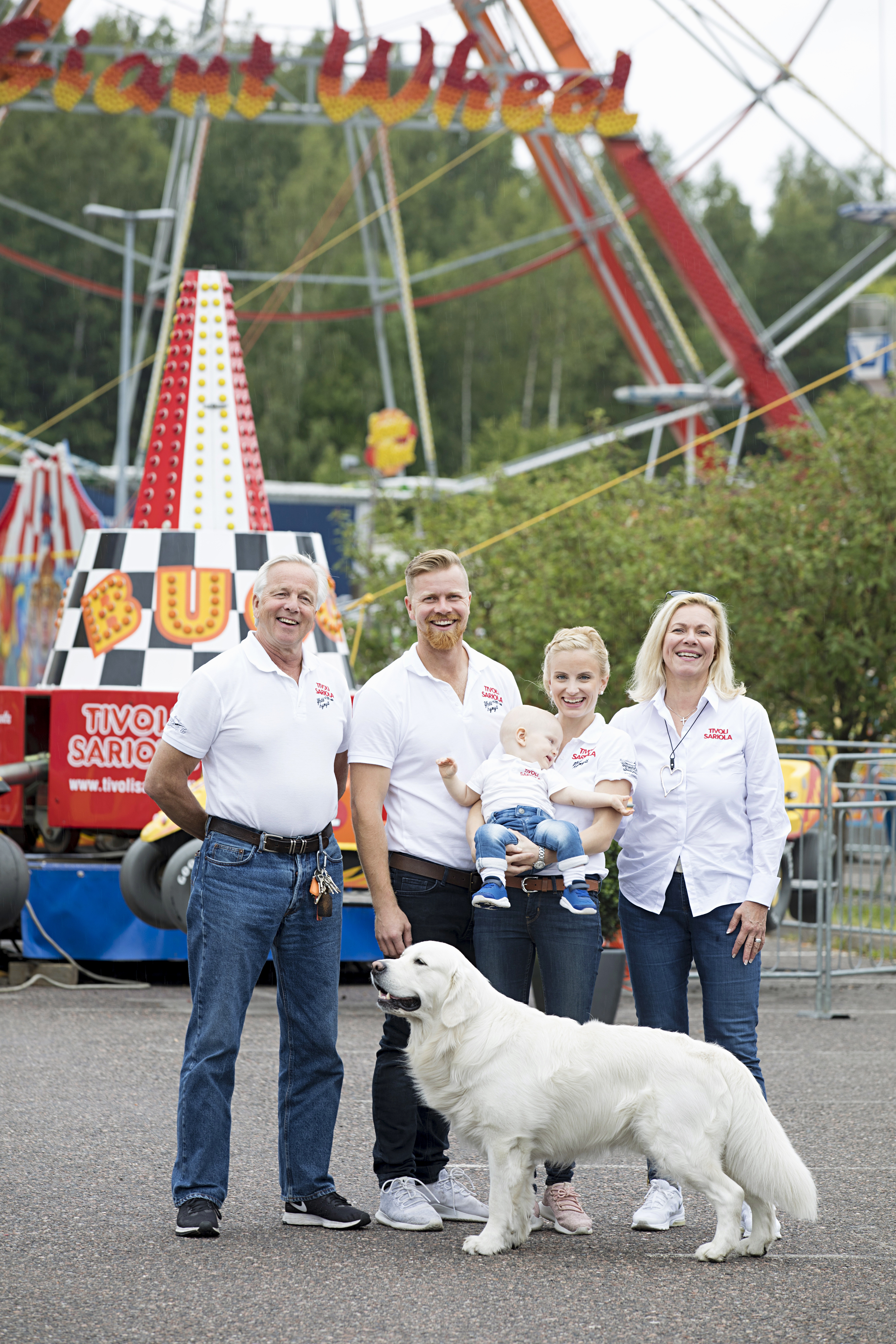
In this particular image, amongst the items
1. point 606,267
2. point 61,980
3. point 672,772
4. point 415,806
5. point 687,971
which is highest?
point 606,267

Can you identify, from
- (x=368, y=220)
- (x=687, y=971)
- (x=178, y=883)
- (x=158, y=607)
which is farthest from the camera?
(x=368, y=220)

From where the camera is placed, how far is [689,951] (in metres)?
5.05

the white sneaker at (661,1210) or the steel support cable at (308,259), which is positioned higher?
the steel support cable at (308,259)

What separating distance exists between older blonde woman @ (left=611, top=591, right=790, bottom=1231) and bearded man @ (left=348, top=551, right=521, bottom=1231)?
0.52 meters

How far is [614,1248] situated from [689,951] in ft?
3.00

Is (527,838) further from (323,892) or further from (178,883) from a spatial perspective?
(178,883)

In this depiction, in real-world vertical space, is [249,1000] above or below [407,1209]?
above

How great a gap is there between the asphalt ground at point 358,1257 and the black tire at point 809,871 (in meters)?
2.97

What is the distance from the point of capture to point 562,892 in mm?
4723

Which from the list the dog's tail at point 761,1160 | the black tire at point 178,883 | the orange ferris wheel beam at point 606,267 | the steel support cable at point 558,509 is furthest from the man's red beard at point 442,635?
the orange ferris wheel beam at point 606,267

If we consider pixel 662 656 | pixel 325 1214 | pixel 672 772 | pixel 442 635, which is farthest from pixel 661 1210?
pixel 442 635

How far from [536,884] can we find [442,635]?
0.79 m

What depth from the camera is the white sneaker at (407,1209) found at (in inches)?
188

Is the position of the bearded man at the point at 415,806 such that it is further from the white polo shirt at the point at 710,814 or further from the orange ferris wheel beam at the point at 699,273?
the orange ferris wheel beam at the point at 699,273
